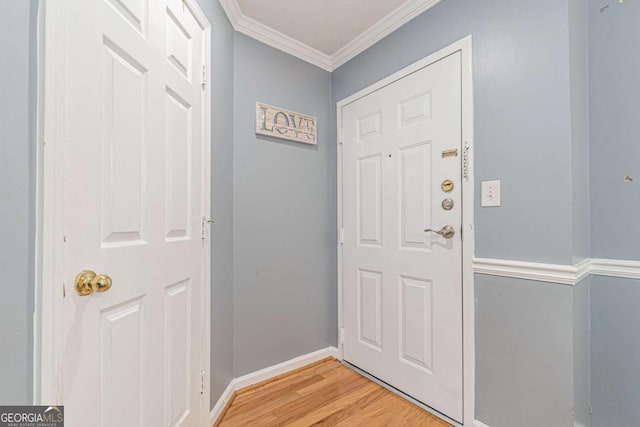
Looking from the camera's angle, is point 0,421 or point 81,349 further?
point 81,349

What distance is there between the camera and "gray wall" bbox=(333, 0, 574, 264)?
3.76ft

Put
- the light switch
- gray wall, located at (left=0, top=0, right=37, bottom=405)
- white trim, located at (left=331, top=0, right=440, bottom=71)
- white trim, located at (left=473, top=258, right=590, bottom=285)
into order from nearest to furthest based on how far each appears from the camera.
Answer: gray wall, located at (left=0, top=0, right=37, bottom=405)
white trim, located at (left=473, top=258, right=590, bottom=285)
the light switch
white trim, located at (left=331, top=0, right=440, bottom=71)

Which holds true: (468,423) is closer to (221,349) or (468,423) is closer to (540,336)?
(540,336)

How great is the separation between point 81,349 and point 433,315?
158cm

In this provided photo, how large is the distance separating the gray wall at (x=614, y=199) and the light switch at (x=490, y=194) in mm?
459

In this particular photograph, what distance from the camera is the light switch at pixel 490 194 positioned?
132 cm

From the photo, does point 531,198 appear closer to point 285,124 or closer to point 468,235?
point 468,235

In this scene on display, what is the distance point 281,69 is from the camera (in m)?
2.00

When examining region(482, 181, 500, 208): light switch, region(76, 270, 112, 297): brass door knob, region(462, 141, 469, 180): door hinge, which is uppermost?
region(462, 141, 469, 180): door hinge

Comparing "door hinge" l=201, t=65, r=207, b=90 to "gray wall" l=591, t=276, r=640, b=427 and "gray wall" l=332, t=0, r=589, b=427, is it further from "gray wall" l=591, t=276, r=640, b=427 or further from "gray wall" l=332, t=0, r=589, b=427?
"gray wall" l=591, t=276, r=640, b=427

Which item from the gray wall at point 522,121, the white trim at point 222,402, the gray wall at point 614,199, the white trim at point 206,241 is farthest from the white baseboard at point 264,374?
the gray wall at point 614,199

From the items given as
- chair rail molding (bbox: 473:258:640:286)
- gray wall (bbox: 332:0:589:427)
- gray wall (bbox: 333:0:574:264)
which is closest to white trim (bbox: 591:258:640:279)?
chair rail molding (bbox: 473:258:640:286)

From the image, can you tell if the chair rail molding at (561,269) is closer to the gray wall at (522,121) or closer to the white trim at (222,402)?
the gray wall at (522,121)

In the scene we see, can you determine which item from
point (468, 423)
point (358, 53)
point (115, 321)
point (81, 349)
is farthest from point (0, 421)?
point (358, 53)
